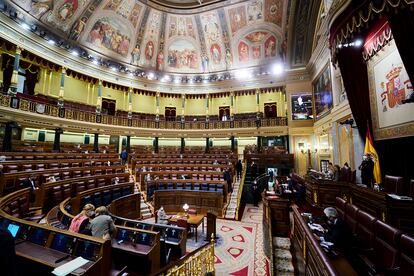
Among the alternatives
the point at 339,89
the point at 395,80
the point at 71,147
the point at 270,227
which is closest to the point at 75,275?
the point at 270,227

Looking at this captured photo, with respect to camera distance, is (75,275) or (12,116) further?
(12,116)

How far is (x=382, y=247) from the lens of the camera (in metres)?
2.85

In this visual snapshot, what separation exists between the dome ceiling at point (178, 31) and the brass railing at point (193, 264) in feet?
51.2

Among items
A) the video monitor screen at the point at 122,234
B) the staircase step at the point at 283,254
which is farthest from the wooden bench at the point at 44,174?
the staircase step at the point at 283,254

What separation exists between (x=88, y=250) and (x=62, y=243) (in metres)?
0.56

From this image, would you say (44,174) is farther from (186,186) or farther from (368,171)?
(368,171)

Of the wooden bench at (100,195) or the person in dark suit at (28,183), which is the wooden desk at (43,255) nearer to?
the wooden bench at (100,195)

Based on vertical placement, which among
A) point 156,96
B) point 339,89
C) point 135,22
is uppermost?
point 135,22

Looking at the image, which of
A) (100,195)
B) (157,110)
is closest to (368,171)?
(100,195)

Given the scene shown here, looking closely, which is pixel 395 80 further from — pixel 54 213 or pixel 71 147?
pixel 71 147

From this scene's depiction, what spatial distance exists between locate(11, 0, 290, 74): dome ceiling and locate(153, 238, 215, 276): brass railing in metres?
15.6

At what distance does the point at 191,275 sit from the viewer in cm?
313

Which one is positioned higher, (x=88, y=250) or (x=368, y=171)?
(x=368, y=171)

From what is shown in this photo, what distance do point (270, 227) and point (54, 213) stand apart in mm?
5317
